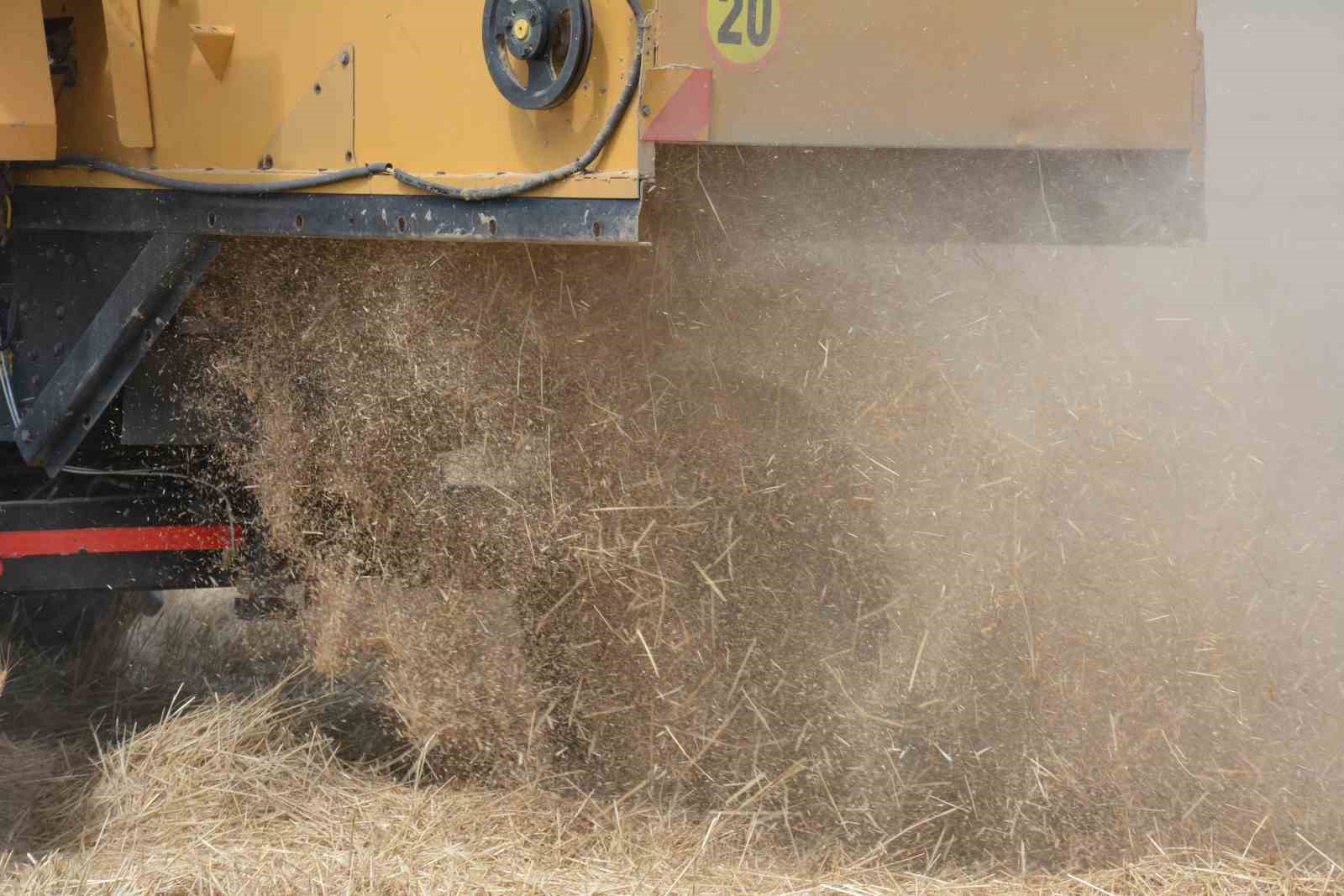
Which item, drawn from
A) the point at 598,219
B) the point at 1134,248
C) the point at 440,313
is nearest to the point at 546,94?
the point at 598,219

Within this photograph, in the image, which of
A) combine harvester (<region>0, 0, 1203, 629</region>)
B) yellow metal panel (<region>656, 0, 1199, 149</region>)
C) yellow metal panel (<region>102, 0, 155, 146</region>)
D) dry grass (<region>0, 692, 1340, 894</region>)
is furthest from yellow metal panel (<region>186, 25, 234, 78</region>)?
dry grass (<region>0, 692, 1340, 894</region>)

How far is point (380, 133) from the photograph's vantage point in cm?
282

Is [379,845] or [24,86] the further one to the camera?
[379,845]

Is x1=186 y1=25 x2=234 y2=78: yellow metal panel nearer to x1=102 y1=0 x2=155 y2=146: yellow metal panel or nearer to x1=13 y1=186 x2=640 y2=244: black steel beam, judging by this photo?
x1=102 y1=0 x2=155 y2=146: yellow metal panel

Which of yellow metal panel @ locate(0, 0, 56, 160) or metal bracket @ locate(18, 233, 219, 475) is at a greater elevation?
yellow metal panel @ locate(0, 0, 56, 160)

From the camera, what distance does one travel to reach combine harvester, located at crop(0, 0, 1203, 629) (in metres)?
2.54

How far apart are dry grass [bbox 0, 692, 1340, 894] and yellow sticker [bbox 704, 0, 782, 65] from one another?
177 centimetres

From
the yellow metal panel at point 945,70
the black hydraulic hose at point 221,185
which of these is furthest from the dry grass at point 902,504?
the yellow metal panel at point 945,70

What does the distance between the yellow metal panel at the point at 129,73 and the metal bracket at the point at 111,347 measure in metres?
0.25

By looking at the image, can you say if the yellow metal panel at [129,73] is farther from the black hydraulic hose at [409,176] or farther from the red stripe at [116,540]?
the red stripe at [116,540]

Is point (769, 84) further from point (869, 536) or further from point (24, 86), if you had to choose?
point (24, 86)

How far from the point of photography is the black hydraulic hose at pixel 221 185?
2.81 metres

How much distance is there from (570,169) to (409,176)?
1.25 feet

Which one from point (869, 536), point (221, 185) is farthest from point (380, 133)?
point (869, 536)
